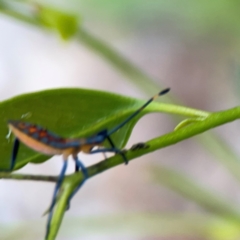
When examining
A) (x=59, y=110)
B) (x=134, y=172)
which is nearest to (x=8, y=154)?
(x=59, y=110)

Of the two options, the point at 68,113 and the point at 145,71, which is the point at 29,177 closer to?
the point at 68,113

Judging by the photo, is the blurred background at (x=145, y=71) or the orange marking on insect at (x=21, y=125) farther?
the blurred background at (x=145, y=71)

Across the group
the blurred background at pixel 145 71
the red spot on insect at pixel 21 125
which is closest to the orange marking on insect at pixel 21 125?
the red spot on insect at pixel 21 125

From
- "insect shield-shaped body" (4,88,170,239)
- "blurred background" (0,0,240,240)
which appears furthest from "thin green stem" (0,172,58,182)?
"blurred background" (0,0,240,240)

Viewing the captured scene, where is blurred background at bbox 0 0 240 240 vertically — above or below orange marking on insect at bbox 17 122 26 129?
below

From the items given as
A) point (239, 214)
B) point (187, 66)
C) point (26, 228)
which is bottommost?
point (26, 228)

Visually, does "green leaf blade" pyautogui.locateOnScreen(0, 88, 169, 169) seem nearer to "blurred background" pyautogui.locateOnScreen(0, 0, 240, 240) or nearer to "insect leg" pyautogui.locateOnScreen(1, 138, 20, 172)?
"insect leg" pyautogui.locateOnScreen(1, 138, 20, 172)

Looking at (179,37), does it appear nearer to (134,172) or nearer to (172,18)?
(172,18)

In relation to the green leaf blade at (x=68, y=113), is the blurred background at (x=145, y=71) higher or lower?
lower

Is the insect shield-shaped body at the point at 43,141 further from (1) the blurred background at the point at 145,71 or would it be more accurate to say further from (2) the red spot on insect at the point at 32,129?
(1) the blurred background at the point at 145,71
